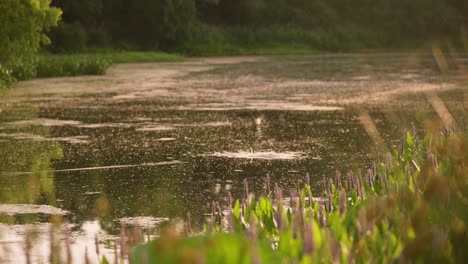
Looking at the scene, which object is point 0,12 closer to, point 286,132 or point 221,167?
point 286,132

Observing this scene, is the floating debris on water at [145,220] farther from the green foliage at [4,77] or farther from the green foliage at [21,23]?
the green foliage at [21,23]

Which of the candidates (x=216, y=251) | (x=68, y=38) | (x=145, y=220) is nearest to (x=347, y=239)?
(x=216, y=251)

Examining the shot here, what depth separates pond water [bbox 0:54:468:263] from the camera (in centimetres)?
908

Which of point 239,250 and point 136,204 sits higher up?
point 239,250

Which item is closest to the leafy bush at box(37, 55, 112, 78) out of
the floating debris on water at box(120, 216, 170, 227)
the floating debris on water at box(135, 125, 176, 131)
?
the floating debris on water at box(135, 125, 176, 131)

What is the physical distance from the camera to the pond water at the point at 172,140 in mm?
9078

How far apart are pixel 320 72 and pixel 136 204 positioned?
26.6m

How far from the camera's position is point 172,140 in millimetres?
15039

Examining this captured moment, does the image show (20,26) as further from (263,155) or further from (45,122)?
(263,155)

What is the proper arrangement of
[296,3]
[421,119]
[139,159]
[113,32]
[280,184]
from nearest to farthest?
[280,184] < [139,159] < [421,119] < [113,32] < [296,3]

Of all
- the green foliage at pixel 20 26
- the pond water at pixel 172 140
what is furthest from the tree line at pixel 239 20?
the green foliage at pixel 20 26

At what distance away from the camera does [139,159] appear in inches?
506

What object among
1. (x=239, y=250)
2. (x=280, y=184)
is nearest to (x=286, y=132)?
(x=280, y=184)

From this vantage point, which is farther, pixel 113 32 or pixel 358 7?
pixel 358 7
